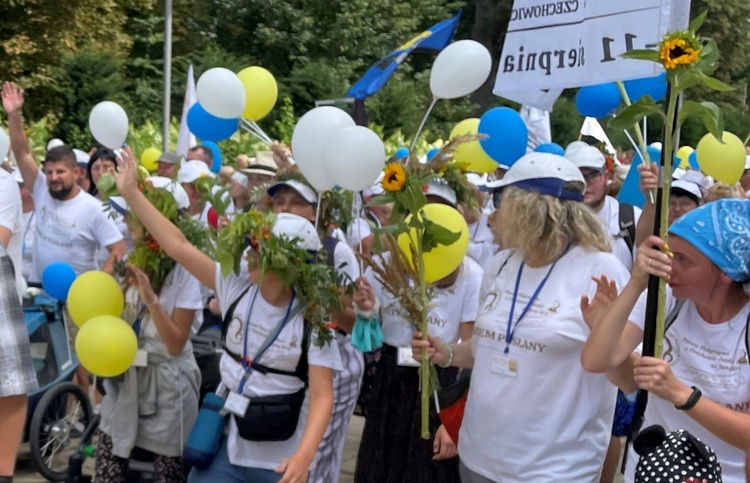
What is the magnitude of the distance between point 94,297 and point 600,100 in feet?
9.46

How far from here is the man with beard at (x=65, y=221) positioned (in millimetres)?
7348

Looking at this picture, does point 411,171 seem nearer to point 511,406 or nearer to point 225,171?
point 511,406

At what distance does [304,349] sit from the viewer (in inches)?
161

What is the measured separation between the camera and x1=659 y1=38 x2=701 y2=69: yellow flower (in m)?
3.00

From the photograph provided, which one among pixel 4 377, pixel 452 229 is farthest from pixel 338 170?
pixel 4 377

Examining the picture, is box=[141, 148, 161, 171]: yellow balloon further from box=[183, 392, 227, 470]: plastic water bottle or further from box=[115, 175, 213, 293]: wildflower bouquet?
box=[183, 392, 227, 470]: plastic water bottle

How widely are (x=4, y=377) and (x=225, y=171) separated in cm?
628

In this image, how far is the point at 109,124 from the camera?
6574 millimetres

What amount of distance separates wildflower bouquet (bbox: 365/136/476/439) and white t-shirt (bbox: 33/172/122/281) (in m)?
3.47

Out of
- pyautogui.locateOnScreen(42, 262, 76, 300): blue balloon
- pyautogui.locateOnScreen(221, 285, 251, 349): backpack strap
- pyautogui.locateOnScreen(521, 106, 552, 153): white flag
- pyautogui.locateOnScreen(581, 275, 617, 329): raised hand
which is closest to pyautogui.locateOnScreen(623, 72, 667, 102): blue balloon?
pyautogui.locateOnScreen(521, 106, 552, 153): white flag

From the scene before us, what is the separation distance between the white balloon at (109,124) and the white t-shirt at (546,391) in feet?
11.5

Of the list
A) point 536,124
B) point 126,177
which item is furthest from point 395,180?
point 536,124

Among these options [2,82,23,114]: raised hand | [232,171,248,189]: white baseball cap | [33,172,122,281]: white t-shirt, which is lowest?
[33,172,122,281]: white t-shirt

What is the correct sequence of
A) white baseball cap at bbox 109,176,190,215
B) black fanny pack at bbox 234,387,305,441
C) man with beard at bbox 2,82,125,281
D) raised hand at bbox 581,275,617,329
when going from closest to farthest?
1. raised hand at bbox 581,275,617,329
2. black fanny pack at bbox 234,387,305,441
3. white baseball cap at bbox 109,176,190,215
4. man with beard at bbox 2,82,125,281
